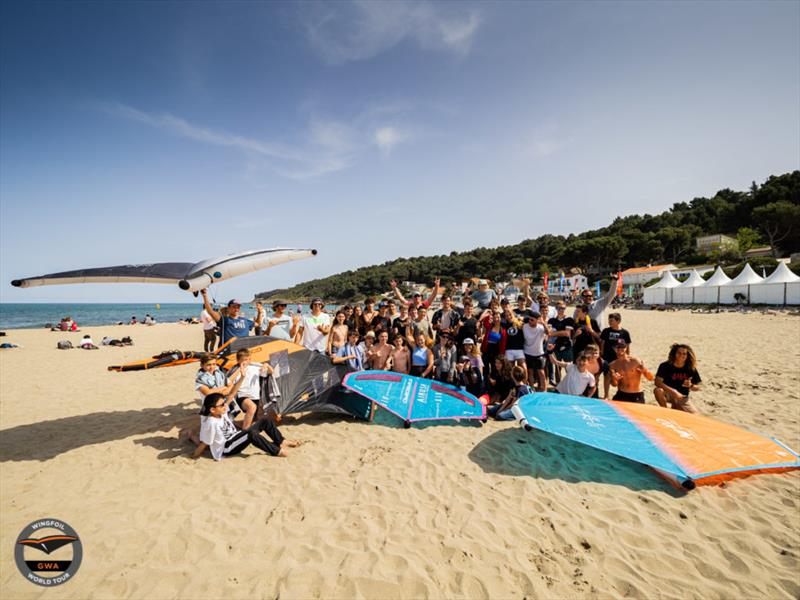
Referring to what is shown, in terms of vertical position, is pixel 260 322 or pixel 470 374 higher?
pixel 260 322

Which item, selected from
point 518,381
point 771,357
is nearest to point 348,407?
point 518,381

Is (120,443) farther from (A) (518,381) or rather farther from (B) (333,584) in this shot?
(A) (518,381)

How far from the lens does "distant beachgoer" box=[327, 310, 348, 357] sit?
663cm

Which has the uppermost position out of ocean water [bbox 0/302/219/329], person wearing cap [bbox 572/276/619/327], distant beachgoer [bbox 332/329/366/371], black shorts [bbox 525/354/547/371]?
person wearing cap [bbox 572/276/619/327]

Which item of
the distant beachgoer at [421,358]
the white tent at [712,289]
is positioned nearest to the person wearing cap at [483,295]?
the distant beachgoer at [421,358]

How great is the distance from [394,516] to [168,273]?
4.03m

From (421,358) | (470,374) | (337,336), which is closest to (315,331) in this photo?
(337,336)

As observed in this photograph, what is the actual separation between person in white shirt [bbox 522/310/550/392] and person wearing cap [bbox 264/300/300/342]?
4766 mm

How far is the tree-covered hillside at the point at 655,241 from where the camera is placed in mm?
51250

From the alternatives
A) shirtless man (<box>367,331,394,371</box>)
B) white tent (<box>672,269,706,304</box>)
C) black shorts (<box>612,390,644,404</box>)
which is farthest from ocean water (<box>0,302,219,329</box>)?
white tent (<box>672,269,706,304</box>)

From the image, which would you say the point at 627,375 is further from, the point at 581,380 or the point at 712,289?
the point at 712,289

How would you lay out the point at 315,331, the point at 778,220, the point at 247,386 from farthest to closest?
the point at 778,220 < the point at 315,331 < the point at 247,386

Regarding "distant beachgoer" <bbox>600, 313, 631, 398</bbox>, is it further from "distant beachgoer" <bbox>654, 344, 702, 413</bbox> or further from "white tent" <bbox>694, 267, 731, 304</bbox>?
"white tent" <bbox>694, 267, 731, 304</bbox>

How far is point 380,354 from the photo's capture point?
22.3ft
